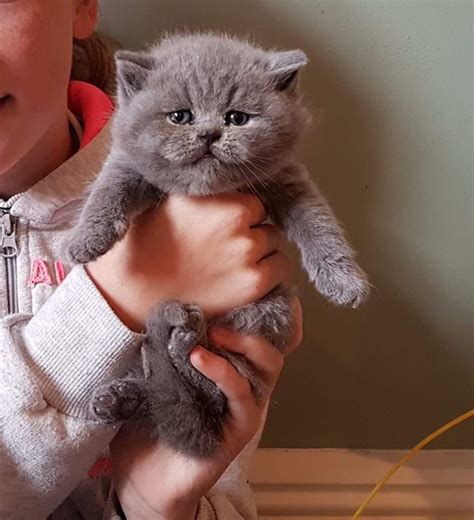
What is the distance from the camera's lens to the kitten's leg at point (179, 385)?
78 cm

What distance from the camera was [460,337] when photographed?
4.36 ft

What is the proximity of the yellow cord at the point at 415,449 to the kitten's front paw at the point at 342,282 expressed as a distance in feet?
1.98

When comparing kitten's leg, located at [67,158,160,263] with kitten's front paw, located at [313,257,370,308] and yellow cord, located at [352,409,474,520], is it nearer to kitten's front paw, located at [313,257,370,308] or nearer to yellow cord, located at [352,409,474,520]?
kitten's front paw, located at [313,257,370,308]

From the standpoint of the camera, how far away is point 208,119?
2.42 ft

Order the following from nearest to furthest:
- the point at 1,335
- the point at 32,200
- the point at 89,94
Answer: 1. the point at 1,335
2. the point at 32,200
3. the point at 89,94

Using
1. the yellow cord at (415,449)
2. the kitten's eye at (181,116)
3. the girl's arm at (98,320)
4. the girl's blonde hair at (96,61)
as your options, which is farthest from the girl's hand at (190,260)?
the yellow cord at (415,449)

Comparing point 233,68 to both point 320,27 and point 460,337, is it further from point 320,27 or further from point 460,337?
point 460,337

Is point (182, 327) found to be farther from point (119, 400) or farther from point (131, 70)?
point (131, 70)

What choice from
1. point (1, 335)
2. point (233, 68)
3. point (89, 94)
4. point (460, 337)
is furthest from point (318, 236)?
point (460, 337)

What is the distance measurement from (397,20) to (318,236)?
564 mm

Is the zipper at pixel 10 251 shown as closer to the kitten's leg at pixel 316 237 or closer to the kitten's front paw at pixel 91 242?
the kitten's front paw at pixel 91 242

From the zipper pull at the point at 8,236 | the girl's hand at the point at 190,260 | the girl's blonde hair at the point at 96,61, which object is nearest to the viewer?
the girl's hand at the point at 190,260

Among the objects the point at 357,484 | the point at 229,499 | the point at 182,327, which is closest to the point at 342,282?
the point at 182,327

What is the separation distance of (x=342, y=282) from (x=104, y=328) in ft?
0.91
